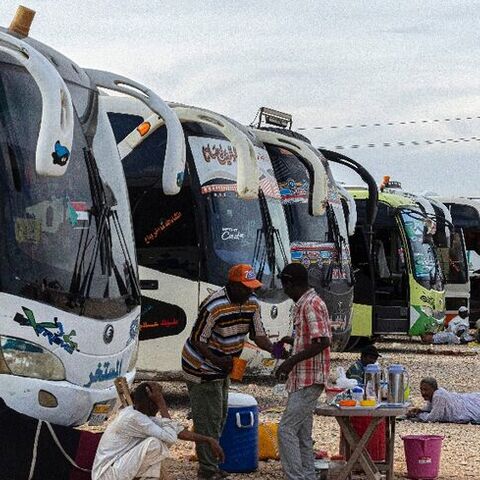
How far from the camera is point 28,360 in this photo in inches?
365

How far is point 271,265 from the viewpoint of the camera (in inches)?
643

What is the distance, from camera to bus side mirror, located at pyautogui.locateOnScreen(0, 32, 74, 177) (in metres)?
8.38

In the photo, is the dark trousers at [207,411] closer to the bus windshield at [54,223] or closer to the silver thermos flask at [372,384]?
the bus windshield at [54,223]

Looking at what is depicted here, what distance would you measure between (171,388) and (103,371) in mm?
7744

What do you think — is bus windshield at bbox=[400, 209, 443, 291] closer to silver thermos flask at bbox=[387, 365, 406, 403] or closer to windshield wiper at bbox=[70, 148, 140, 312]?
silver thermos flask at bbox=[387, 365, 406, 403]

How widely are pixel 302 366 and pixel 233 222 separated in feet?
17.5

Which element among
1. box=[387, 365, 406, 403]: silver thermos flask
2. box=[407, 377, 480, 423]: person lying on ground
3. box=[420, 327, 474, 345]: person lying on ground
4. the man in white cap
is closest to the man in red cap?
box=[387, 365, 406, 403]: silver thermos flask

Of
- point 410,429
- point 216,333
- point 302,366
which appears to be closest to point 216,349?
point 216,333

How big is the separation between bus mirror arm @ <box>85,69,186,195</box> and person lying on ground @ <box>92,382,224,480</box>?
152cm

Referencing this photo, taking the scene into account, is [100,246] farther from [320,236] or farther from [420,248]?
[420,248]

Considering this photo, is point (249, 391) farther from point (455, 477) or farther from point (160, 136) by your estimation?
point (455, 477)

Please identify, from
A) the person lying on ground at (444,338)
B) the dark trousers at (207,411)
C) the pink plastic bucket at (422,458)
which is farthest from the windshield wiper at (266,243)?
the person lying on ground at (444,338)

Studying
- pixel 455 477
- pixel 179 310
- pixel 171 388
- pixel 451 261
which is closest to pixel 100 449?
pixel 455 477

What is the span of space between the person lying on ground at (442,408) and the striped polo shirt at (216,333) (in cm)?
428
